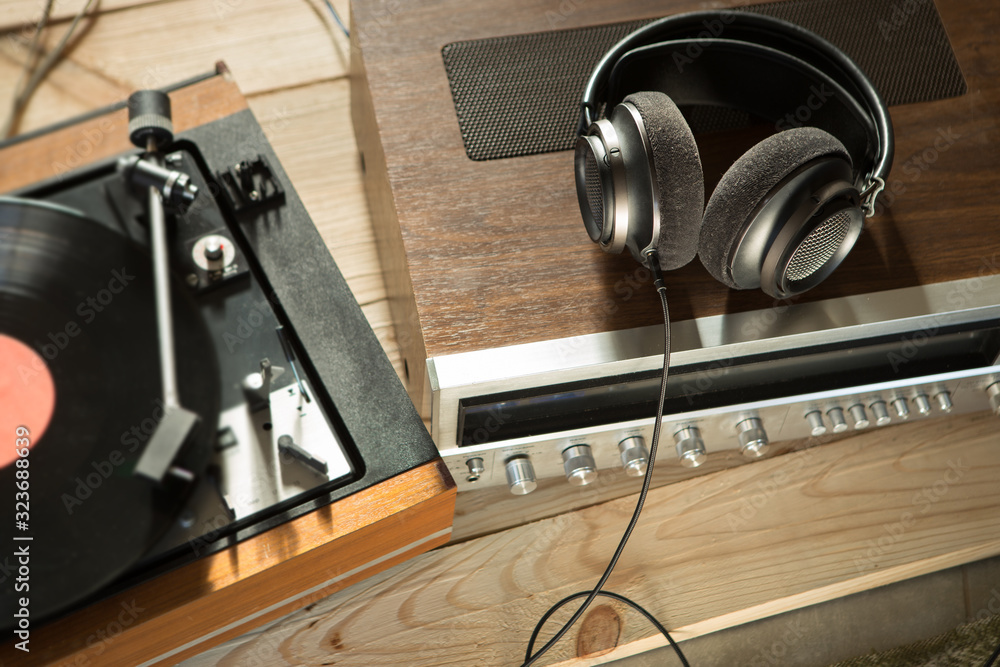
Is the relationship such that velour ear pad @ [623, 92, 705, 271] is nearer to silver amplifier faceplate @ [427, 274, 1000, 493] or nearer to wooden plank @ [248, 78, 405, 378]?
silver amplifier faceplate @ [427, 274, 1000, 493]

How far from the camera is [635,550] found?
766mm

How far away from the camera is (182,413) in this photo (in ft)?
1.71

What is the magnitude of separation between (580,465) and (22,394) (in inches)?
17.7

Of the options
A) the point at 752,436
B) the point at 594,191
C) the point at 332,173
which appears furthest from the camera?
the point at 332,173

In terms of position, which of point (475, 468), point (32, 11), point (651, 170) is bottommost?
point (475, 468)

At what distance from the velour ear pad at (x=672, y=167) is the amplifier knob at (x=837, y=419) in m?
0.26

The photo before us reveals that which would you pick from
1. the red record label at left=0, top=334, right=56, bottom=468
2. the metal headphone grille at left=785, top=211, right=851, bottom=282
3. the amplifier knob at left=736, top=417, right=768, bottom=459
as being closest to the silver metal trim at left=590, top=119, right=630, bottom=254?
the metal headphone grille at left=785, top=211, right=851, bottom=282

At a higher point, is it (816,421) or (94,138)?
(94,138)

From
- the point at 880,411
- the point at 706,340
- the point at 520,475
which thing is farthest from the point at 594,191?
the point at 880,411

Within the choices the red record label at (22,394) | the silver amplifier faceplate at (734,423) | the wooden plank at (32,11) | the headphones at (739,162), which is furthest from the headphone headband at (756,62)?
the wooden plank at (32,11)

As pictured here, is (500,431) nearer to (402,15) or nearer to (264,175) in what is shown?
(264,175)

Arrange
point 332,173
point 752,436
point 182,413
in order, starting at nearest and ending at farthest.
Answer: point 182,413 → point 752,436 → point 332,173

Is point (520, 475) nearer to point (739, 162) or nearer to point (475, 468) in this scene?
point (475, 468)

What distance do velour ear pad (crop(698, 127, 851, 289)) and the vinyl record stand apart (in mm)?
416
